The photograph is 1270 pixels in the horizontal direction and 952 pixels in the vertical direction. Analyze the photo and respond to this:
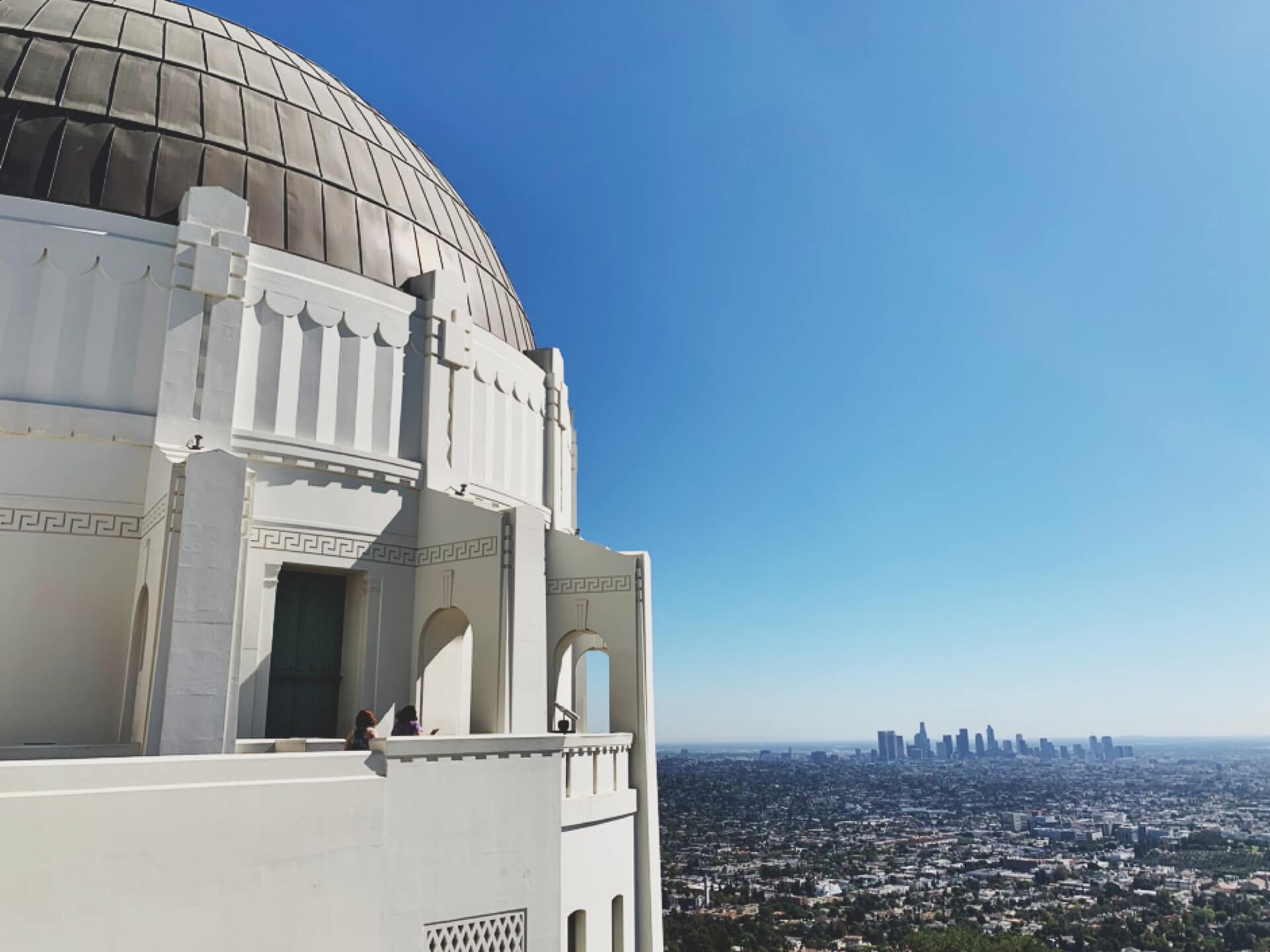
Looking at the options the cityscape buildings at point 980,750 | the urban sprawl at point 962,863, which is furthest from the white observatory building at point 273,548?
the cityscape buildings at point 980,750

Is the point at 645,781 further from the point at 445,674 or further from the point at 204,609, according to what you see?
the point at 204,609

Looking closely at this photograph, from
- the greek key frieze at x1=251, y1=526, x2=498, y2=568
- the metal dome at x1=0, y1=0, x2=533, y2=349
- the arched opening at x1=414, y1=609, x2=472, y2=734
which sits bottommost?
the arched opening at x1=414, y1=609, x2=472, y2=734

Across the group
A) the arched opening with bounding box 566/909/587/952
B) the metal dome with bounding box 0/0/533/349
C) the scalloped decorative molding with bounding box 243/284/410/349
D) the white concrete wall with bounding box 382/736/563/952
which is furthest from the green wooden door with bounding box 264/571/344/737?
the metal dome with bounding box 0/0/533/349

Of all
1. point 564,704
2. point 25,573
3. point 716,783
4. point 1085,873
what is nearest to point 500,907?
point 25,573

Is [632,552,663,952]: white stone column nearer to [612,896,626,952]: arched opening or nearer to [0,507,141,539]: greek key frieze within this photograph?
[612,896,626,952]: arched opening

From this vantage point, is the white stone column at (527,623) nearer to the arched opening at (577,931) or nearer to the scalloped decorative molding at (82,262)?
the arched opening at (577,931)
